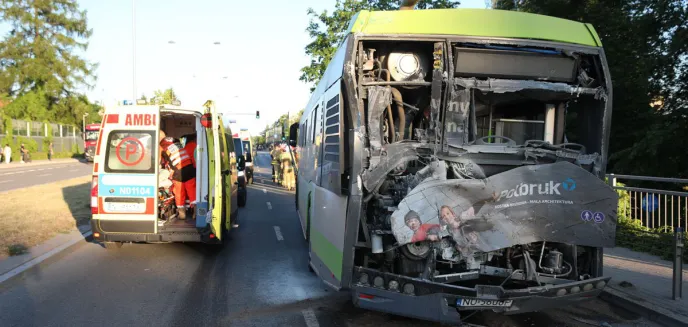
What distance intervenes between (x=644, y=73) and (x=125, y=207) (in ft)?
41.1

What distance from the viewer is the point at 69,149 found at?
2392 inches

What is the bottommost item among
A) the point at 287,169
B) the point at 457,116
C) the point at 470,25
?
the point at 287,169

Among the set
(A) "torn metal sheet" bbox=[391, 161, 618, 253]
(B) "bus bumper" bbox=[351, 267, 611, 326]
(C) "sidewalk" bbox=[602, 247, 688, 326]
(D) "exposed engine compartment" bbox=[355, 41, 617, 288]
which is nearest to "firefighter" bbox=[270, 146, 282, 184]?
(C) "sidewalk" bbox=[602, 247, 688, 326]

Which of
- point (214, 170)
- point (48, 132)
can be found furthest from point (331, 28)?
point (48, 132)

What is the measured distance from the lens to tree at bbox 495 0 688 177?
11586 millimetres

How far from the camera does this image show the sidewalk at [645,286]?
217 inches

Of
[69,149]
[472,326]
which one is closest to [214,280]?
[472,326]

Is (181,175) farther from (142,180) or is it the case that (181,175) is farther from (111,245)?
(111,245)

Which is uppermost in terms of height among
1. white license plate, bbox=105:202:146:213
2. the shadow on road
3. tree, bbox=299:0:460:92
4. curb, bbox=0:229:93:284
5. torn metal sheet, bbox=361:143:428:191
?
tree, bbox=299:0:460:92

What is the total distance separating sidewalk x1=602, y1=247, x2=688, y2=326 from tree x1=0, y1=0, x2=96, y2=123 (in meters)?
64.9

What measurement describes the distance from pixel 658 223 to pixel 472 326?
5333 mm

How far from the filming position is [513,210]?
4668 mm

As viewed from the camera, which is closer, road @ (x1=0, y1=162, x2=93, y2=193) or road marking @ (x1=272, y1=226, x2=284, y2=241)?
road marking @ (x1=272, y1=226, x2=284, y2=241)

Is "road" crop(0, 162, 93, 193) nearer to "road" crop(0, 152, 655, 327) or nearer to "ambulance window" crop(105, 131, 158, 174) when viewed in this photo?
"ambulance window" crop(105, 131, 158, 174)
